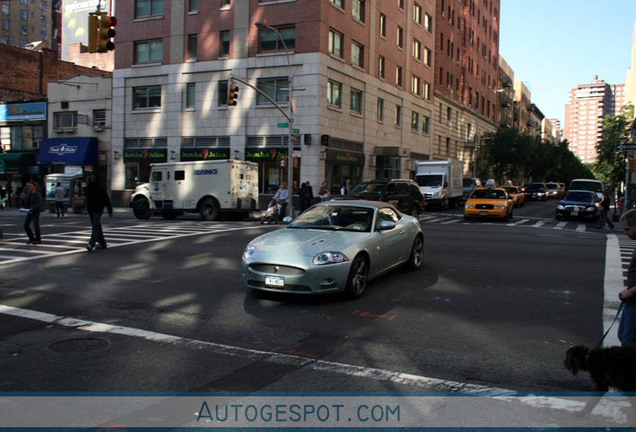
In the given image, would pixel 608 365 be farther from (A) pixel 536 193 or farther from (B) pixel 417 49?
(A) pixel 536 193

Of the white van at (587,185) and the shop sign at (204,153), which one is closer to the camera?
the shop sign at (204,153)

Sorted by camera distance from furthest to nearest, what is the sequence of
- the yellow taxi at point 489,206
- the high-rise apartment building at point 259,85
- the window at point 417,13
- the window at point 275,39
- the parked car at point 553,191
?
1. the parked car at point 553,191
2. the window at point 417,13
3. the window at point 275,39
4. the high-rise apartment building at point 259,85
5. the yellow taxi at point 489,206

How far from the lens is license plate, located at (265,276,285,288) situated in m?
7.82

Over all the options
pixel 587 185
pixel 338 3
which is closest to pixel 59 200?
pixel 338 3

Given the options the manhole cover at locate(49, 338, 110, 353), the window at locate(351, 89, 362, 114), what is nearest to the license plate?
the manhole cover at locate(49, 338, 110, 353)

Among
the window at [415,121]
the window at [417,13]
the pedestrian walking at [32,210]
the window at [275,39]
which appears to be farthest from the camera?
the window at [415,121]

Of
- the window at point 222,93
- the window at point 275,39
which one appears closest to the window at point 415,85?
the window at point 275,39

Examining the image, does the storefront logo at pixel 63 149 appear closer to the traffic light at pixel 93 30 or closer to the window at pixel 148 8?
the window at pixel 148 8

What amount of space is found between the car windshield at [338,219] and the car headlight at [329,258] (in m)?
1.07

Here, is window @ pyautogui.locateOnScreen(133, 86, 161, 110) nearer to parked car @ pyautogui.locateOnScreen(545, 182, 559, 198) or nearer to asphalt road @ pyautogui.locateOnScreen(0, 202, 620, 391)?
asphalt road @ pyautogui.locateOnScreen(0, 202, 620, 391)

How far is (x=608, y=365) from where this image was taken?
385 centimetres

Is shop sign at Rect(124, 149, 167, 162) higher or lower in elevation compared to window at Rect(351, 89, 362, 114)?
lower

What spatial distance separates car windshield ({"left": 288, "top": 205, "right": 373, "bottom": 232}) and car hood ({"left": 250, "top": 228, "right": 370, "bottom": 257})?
237mm

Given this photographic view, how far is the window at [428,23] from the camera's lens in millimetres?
49469
